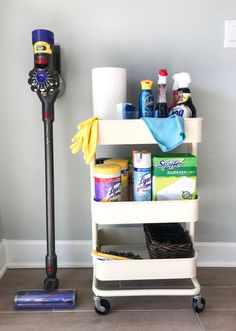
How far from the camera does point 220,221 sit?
1360mm

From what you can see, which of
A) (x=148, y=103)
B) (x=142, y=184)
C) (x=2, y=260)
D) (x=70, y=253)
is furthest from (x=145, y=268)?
(x=2, y=260)

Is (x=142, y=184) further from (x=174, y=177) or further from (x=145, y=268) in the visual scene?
(x=145, y=268)

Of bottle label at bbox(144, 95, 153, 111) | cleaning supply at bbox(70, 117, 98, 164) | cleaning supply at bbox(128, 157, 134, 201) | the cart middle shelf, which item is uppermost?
bottle label at bbox(144, 95, 153, 111)

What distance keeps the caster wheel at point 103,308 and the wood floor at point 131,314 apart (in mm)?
14

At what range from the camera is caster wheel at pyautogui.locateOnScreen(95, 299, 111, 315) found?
1.06 metres

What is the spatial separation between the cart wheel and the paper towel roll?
67cm

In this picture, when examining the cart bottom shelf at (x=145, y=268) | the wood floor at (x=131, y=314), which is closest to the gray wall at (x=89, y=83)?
the wood floor at (x=131, y=314)

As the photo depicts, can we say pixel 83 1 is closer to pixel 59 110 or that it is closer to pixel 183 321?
pixel 59 110

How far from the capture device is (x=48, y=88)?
108 centimetres

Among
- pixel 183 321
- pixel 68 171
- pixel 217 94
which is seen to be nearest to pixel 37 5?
pixel 68 171

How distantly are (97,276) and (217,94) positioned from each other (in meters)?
0.83

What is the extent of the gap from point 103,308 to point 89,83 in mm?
825

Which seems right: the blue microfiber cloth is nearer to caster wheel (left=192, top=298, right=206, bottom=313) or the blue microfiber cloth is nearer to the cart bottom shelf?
the cart bottom shelf

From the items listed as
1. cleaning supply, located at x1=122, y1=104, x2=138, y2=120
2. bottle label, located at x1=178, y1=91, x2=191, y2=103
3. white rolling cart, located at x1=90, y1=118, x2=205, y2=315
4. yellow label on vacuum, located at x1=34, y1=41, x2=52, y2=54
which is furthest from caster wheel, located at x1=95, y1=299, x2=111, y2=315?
yellow label on vacuum, located at x1=34, y1=41, x2=52, y2=54
